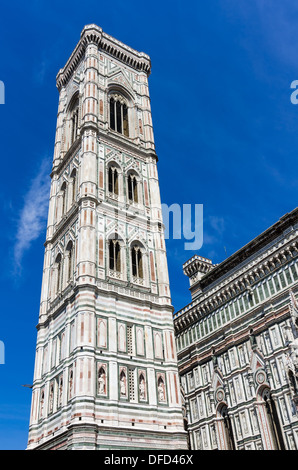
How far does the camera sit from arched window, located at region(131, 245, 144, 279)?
28438 mm

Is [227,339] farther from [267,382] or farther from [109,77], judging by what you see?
[109,77]

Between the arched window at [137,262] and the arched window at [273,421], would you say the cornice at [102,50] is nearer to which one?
the arched window at [137,262]

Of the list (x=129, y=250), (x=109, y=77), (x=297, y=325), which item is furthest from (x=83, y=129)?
(x=297, y=325)

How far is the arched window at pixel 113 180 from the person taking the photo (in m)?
31.1

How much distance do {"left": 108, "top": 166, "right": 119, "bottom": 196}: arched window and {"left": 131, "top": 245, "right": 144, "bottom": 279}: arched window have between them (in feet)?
13.9

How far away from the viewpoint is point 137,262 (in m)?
28.9

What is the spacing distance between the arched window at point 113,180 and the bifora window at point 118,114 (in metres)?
4.53

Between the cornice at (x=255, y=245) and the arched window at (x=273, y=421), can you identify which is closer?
the arched window at (x=273, y=421)

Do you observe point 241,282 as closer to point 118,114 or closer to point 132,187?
point 132,187

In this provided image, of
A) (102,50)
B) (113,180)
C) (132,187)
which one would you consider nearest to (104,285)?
(113,180)

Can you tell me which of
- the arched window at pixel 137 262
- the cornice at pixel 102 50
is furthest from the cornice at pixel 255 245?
the cornice at pixel 102 50

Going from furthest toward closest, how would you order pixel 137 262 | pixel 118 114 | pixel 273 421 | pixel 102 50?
pixel 102 50, pixel 118 114, pixel 137 262, pixel 273 421

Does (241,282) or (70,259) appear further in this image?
(241,282)

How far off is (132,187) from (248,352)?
1348cm
